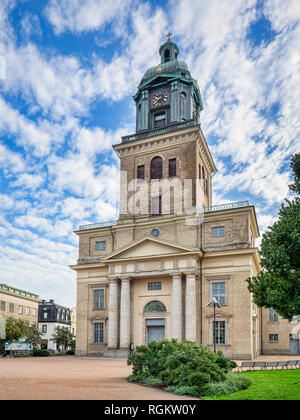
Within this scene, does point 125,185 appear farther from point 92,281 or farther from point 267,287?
point 267,287

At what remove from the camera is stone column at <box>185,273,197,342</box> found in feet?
111

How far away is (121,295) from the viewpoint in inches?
1491

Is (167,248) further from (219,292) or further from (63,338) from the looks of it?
(63,338)

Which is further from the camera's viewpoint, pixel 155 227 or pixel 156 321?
pixel 155 227

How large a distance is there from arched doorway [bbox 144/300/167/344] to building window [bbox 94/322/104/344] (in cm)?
509

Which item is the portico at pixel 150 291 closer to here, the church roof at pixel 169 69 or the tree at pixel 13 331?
the tree at pixel 13 331

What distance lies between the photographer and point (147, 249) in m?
37.6

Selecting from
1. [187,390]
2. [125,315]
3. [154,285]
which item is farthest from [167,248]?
[187,390]

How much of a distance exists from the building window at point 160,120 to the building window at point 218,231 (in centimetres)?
1372

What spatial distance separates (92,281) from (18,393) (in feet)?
96.0

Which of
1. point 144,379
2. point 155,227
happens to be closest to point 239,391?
point 144,379

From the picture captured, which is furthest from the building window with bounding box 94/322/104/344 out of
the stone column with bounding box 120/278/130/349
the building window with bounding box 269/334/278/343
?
the building window with bounding box 269/334/278/343

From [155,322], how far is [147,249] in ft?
22.1

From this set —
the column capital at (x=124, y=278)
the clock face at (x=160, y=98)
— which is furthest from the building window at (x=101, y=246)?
the clock face at (x=160, y=98)
